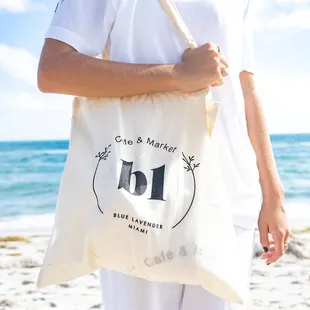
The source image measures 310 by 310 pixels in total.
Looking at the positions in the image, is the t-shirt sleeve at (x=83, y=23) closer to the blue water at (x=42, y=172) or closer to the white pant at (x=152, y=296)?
the white pant at (x=152, y=296)

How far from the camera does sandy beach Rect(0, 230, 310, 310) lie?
361 centimetres

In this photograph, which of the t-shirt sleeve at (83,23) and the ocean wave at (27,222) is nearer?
the t-shirt sleeve at (83,23)

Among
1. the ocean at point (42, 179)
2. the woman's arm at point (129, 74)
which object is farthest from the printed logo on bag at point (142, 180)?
the ocean at point (42, 179)

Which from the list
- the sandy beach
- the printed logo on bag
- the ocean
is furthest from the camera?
the ocean

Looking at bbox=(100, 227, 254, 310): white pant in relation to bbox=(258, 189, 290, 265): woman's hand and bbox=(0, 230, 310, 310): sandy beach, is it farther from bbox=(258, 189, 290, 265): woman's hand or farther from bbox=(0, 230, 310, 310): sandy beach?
bbox=(0, 230, 310, 310): sandy beach

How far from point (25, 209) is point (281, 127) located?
1800 centimetres

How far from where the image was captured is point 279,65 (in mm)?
28578

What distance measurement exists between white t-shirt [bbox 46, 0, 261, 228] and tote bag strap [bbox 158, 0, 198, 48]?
0.02m

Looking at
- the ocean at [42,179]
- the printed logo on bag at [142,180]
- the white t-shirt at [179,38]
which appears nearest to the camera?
the printed logo on bag at [142,180]

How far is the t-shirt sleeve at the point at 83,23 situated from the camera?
1.34m

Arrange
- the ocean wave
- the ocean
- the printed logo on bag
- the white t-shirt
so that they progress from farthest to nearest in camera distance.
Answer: the ocean, the ocean wave, the white t-shirt, the printed logo on bag

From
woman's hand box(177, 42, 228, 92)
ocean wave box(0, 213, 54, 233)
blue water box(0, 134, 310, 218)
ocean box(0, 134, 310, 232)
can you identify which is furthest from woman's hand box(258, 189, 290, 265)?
blue water box(0, 134, 310, 218)

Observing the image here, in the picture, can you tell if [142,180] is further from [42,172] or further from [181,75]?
[42,172]

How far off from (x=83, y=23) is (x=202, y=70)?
0.26 m
